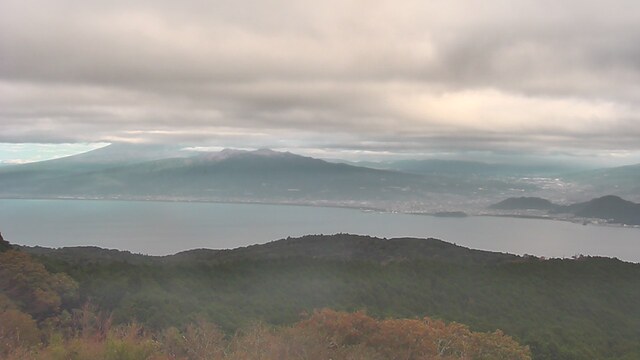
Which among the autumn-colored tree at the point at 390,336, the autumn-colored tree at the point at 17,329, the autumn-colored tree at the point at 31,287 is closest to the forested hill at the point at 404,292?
the autumn-colored tree at the point at 31,287

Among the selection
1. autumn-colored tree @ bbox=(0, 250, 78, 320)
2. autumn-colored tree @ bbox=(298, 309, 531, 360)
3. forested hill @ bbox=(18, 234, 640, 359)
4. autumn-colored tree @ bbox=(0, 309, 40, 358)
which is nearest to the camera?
autumn-colored tree @ bbox=(0, 309, 40, 358)

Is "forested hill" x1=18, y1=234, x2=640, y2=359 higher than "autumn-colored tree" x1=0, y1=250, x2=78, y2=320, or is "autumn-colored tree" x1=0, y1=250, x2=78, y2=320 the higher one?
"autumn-colored tree" x1=0, y1=250, x2=78, y2=320

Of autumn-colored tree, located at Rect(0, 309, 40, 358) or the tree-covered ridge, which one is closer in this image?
the tree-covered ridge

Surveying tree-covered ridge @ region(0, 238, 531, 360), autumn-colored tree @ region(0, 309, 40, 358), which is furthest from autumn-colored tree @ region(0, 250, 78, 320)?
autumn-colored tree @ region(0, 309, 40, 358)

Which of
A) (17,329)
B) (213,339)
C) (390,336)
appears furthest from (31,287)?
(390,336)

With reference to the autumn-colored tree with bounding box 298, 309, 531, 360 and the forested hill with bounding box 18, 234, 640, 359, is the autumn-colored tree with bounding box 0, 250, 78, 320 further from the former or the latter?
the autumn-colored tree with bounding box 298, 309, 531, 360

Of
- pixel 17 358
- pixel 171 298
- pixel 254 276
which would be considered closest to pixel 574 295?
pixel 254 276

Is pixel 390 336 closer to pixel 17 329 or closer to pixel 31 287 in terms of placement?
pixel 17 329
